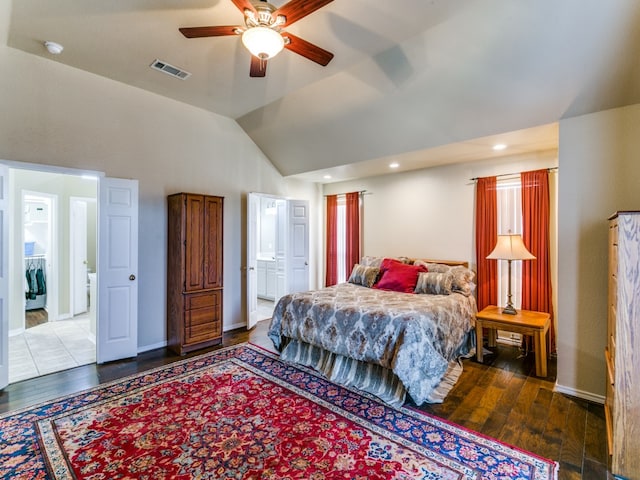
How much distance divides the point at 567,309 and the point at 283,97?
3.77 metres

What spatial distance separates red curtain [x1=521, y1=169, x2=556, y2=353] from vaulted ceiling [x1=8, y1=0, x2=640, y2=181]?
0.43 metres

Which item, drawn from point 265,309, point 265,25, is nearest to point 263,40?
point 265,25

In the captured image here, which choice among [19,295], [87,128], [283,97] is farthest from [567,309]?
[19,295]

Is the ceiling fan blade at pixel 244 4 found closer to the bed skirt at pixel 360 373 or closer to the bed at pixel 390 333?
the bed at pixel 390 333

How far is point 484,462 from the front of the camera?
2.01 m

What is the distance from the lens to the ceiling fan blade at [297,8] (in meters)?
1.85

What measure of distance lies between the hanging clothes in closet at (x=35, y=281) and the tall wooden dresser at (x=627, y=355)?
7.91 m

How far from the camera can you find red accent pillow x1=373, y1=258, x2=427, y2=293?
13.6ft

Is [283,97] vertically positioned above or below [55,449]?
above

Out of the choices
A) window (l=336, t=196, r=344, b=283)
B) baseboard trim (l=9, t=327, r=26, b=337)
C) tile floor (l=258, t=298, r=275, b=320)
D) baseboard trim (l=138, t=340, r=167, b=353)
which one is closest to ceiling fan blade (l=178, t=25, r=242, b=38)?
baseboard trim (l=138, t=340, r=167, b=353)

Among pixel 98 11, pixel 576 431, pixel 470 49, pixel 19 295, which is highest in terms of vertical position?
pixel 98 11

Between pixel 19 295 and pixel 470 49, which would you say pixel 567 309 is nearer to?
pixel 470 49

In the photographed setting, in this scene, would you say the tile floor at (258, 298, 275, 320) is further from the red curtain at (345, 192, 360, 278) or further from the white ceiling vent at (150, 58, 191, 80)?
the white ceiling vent at (150, 58, 191, 80)

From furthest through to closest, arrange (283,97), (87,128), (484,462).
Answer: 1. (283,97)
2. (87,128)
3. (484,462)
